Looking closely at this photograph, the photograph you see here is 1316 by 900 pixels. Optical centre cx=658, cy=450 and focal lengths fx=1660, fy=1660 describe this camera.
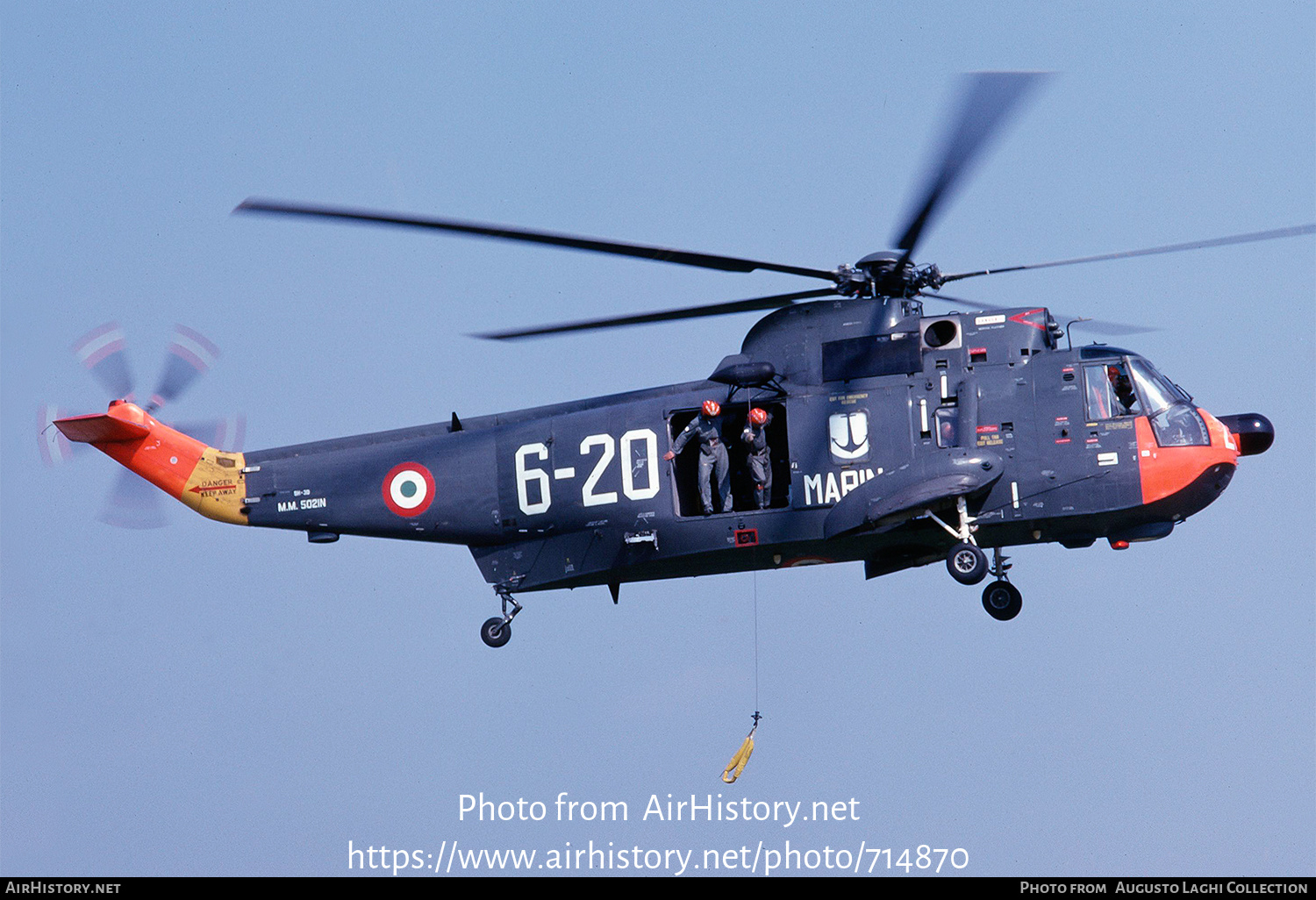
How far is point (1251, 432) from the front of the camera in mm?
20078

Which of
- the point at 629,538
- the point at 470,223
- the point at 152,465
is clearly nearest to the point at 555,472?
the point at 629,538

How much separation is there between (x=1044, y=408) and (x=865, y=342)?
233cm

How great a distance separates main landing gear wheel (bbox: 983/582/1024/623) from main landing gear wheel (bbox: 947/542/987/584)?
1188 millimetres

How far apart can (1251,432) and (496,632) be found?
9.92m

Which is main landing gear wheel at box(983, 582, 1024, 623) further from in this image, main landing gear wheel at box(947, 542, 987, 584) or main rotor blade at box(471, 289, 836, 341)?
main rotor blade at box(471, 289, 836, 341)

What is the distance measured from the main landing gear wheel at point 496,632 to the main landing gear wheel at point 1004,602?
6.31m

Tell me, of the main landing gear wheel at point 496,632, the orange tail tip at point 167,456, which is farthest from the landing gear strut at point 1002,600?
the orange tail tip at point 167,456

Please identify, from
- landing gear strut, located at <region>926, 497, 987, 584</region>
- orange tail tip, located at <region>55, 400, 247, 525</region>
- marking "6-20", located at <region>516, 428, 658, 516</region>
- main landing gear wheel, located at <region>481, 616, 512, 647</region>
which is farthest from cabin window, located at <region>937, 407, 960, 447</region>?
orange tail tip, located at <region>55, 400, 247, 525</region>

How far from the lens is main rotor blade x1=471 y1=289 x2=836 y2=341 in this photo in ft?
65.9

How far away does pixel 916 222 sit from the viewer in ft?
62.3

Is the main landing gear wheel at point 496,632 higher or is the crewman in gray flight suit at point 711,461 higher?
the crewman in gray flight suit at point 711,461

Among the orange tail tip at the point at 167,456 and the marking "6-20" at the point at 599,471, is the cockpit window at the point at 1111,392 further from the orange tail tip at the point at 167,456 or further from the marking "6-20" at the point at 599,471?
the orange tail tip at the point at 167,456

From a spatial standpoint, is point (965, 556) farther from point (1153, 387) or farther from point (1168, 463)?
point (1153, 387)

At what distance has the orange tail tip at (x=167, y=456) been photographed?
2316 centimetres
